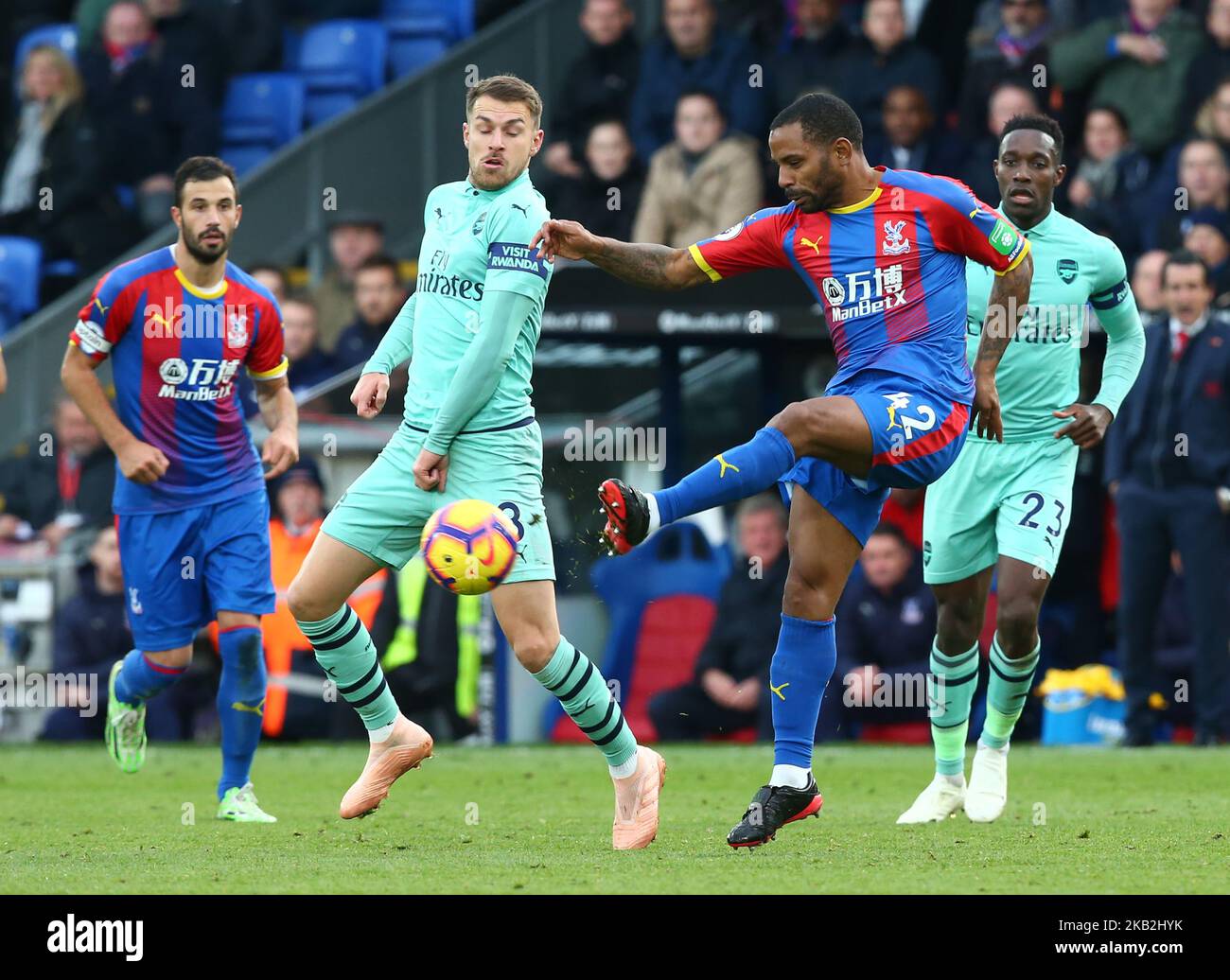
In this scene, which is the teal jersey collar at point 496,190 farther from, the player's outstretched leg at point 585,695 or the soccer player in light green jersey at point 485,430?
the player's outstretched leg at point 585,695

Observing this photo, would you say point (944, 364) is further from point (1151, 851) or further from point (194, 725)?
point (194, 725)

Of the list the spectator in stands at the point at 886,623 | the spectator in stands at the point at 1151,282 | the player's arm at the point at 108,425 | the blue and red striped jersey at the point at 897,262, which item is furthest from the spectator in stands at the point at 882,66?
the blue and red striped jersey at the point at 897,262

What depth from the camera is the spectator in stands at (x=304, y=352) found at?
14281 millimetres

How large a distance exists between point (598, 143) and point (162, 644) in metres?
7.03

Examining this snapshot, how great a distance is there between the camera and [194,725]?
13.7 m

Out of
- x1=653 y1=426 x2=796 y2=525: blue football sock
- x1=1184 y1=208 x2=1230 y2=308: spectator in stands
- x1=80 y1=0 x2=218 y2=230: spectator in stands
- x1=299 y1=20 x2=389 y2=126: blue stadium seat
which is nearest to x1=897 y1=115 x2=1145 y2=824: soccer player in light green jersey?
x1=653 y1=426 x2=796 y2=525: blue football sock

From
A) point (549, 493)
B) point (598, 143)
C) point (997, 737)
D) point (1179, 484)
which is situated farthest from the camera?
point (598, 143)

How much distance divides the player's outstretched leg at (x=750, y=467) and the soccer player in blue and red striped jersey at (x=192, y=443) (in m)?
2.54

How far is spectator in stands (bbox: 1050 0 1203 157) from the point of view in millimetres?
14297

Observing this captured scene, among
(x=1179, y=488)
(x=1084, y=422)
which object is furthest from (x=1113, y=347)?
(x=1179, y=488)

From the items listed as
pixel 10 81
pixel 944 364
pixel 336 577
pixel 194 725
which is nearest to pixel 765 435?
pixel 944 364

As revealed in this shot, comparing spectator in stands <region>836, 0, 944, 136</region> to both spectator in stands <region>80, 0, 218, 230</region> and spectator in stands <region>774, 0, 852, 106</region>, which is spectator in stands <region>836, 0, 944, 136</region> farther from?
spectator in stands <region>80, 0, 218, 230</region>

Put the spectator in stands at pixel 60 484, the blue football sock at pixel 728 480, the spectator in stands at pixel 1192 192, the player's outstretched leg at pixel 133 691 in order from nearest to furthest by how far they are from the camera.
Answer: the blue football sock at pixel 728 480 → the player's outstretched leg at pixel 133 691 → the spectator in stands at pixel 1192 192 → the spectator in stands at pixel 60 484

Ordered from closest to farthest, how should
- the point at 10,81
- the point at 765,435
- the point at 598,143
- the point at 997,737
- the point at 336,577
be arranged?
the point at 765,435
the point at 336,577
the point at 997,737
the point at 598,143
the point at 10,81
